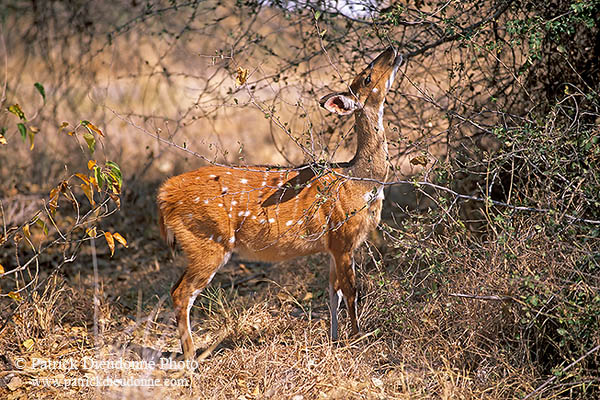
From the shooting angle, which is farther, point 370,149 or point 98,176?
point 370,149

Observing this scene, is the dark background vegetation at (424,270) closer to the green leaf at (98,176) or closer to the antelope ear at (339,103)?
the green leaf at (98,176)

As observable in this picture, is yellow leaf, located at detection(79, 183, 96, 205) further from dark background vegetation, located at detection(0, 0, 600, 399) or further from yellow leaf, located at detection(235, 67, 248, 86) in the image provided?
yellow leaf, located at detection(235, 67, 248, 86)

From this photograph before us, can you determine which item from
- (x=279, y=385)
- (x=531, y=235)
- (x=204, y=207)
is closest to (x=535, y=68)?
(x=531, y=235)

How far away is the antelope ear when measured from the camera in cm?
471

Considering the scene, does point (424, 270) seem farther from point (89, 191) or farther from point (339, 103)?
point (89, 191)

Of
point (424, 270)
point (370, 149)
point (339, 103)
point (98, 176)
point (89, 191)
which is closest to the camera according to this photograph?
point (98, 176)

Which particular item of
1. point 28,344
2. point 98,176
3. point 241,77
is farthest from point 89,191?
point 28,344

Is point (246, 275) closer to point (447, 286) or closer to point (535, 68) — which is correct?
point (447, 286)

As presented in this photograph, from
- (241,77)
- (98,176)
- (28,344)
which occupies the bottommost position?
(28,344)

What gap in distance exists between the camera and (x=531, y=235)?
3998mm

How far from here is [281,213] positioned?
192 inches

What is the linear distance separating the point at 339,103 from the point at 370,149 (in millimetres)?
456

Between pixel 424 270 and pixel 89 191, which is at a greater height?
pixel 89 191

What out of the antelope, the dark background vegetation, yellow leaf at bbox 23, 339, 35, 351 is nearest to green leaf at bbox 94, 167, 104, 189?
the dark background vegetation
